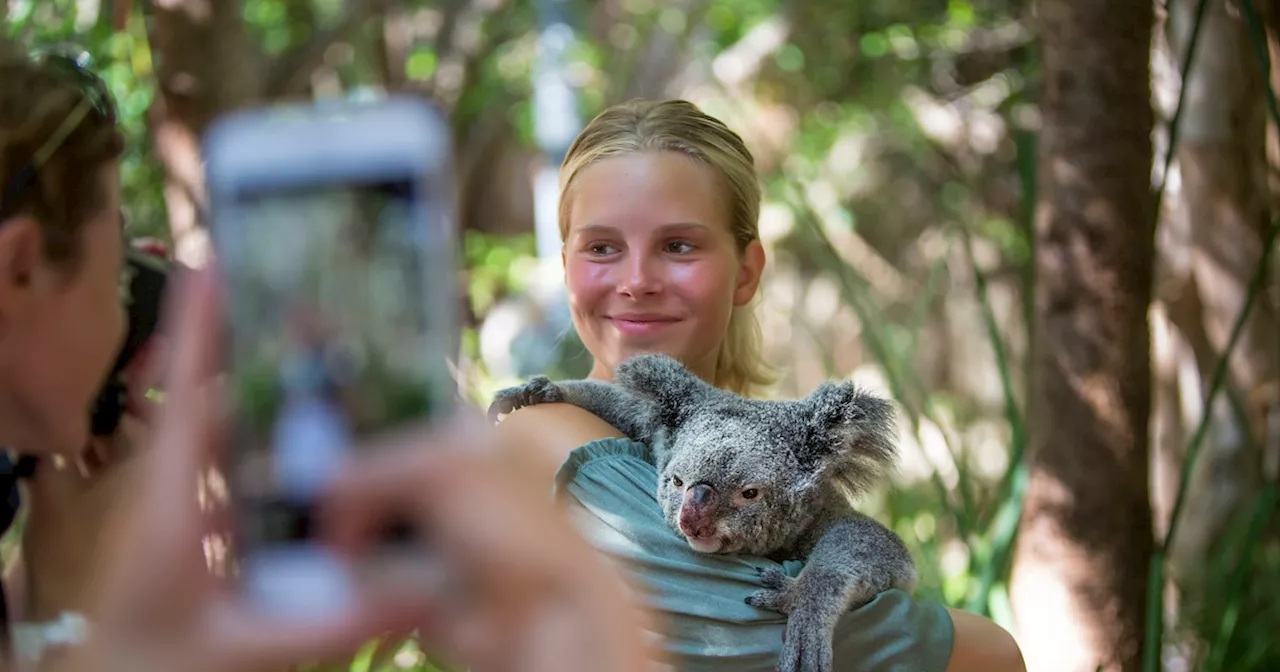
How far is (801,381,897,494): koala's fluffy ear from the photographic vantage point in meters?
1.26

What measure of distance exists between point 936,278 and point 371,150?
1896mm

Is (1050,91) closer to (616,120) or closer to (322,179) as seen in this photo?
(616,120)

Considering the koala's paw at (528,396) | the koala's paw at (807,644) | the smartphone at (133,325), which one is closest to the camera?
the koala's paw at (807,644)

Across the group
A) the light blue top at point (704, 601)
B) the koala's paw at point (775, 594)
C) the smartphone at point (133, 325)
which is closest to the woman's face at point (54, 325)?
the smartphone at point (133, 325)

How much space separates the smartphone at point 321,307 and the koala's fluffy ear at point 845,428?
74cm

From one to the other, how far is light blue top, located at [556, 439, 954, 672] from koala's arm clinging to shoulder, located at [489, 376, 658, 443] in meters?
0.09

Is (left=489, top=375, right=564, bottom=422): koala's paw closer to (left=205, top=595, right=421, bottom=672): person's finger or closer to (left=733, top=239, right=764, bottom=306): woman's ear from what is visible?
(left=733, top=239, right=764, bottom=306): woman's ear

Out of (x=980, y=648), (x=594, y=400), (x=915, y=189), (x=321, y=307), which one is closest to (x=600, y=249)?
(x=594, y=400)

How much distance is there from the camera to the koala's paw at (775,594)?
121 cm

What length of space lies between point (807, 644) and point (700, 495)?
18 centimetres

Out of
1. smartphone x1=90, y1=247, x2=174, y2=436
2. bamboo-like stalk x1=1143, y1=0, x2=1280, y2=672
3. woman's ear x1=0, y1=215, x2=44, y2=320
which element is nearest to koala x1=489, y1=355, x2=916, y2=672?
smartphone x1=90, y1=247, x2=174, y2=436

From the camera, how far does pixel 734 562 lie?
48.9 inches

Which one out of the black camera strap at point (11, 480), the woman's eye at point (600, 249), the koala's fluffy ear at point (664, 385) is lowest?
the black camera strap at point (11, 480)

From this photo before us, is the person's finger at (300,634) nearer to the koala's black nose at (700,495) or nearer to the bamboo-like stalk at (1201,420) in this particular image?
the koala's black nose at (700,495)
